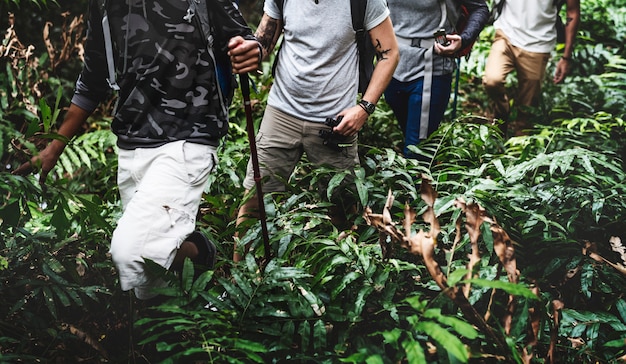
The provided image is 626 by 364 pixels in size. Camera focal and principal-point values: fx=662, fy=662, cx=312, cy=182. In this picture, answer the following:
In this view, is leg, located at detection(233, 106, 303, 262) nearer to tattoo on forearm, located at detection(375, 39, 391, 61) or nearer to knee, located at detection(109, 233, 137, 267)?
tattoo on forearm, located at detection(375, 39, 391, 61)

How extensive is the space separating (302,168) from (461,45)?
1.52 m

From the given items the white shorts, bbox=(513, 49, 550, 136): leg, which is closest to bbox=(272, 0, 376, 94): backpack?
the white shorts

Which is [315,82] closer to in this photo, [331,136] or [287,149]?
[331,136]

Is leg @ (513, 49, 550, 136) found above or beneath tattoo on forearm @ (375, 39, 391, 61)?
beneath

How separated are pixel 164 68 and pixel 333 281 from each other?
126 cm

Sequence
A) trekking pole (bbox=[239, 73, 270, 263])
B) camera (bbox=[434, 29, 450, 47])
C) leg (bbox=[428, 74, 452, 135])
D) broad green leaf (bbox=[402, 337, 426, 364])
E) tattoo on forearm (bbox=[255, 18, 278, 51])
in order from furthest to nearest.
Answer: leg (bbox=[428, 74, 452, 135]) < camera (bbox=[434, 29, 450, 47]) < tattoo on forearm (bbox=[255, 18, 278, 51]) < trekking pole (bbox=[239, 73, 270, 263]) < broad green leaf (bbox=[402, 337, 426, 364])

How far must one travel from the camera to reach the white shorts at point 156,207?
9.19 feet

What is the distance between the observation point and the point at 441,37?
4.73 m

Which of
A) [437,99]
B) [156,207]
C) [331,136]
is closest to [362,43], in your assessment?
[331,136]

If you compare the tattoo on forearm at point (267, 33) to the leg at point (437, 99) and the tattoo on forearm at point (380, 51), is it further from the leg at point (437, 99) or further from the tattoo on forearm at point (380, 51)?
the leg at point (437, 99)

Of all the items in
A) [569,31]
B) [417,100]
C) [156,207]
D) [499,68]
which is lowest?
[156,207]

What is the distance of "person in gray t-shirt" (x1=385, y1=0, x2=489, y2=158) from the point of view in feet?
15.6

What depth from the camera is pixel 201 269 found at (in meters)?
3.16

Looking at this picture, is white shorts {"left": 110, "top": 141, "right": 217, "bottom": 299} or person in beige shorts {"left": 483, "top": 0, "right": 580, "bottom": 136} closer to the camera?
white shorts {"left": 110, "top": 141, "right": 217, "bottom": 299}
